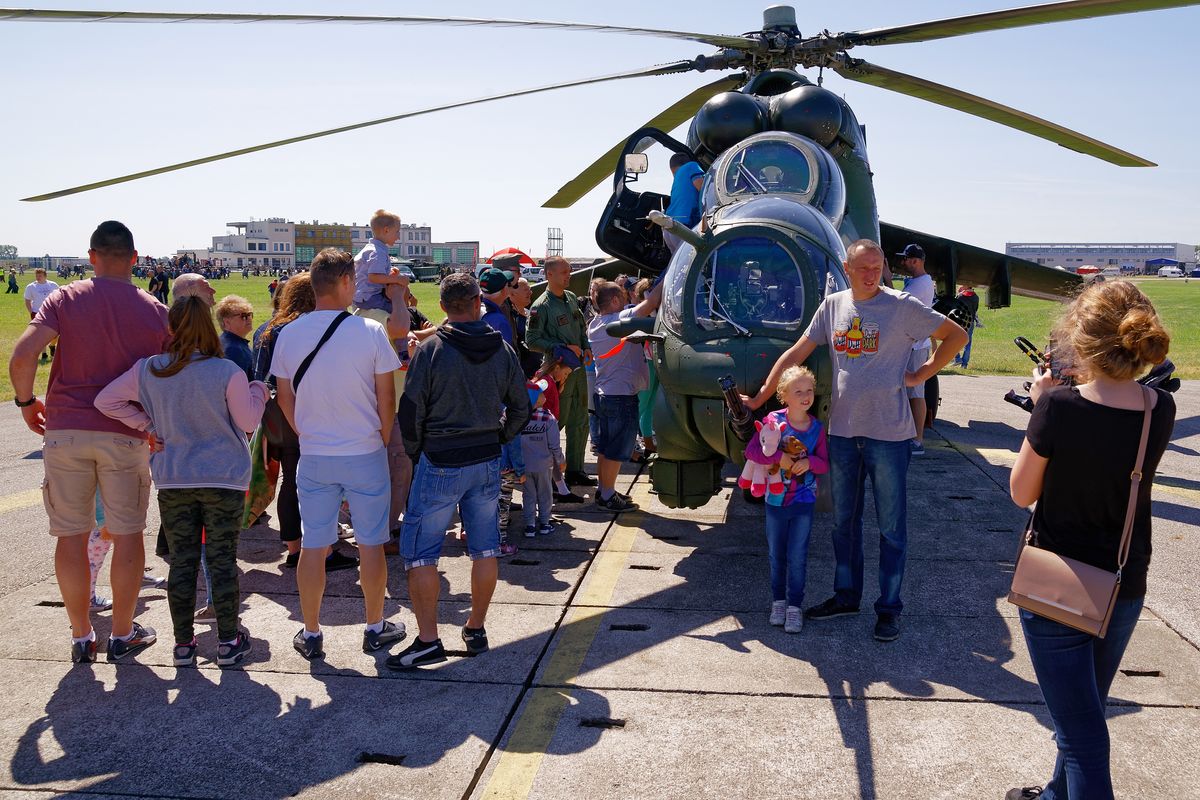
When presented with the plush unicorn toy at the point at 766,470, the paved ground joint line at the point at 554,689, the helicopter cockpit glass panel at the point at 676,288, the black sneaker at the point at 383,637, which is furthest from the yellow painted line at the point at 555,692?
the helicopter cockpit glass panel at the point at 676,288

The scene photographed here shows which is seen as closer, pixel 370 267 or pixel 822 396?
pixel 822 396

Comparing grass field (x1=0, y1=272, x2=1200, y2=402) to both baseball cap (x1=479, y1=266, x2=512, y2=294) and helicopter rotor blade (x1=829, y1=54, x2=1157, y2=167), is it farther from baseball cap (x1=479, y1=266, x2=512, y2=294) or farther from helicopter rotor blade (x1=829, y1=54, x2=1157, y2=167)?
baseball cap (x1=479, y1=266, x2=512, y2=294)

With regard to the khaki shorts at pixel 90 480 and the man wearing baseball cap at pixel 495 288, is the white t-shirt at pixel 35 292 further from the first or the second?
the khaki shorts at pixel 90 480

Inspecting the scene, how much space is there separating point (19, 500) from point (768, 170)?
21.7 ft

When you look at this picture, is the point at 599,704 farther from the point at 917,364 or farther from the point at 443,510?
the point at 917,364

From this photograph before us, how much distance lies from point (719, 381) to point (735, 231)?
101cm

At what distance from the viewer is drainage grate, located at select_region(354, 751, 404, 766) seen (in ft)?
11.2

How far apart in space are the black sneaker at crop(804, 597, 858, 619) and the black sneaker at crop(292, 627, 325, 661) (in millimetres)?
2542

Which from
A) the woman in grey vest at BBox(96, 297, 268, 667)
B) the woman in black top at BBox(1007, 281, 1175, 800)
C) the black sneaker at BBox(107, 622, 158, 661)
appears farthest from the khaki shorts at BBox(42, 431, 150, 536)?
the woman in black top at BBox(1007, 281, 1175, 800)

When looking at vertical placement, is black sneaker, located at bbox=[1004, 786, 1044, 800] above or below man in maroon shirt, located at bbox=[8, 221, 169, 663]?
below

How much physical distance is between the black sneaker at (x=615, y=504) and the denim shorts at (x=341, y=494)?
3.06 meters

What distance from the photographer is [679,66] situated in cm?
863

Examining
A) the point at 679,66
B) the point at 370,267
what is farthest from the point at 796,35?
the point at 370,267

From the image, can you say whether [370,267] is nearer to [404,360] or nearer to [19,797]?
[404,360]
